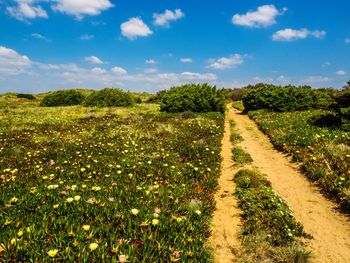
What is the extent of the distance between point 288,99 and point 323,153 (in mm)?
23313

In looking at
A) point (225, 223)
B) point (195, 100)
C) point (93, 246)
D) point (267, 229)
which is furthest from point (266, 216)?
point (195, 100)

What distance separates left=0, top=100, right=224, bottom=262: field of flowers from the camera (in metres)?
4.55

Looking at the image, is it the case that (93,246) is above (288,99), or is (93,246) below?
below

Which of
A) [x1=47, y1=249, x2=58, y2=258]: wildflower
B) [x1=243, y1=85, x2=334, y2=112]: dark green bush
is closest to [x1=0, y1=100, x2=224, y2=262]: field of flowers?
[x1=47, y1=249, x2=58, y2=258]: wildflower

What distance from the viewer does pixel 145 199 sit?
22.3 feet

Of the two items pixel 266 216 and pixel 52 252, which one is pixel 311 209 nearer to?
pixel 266 216

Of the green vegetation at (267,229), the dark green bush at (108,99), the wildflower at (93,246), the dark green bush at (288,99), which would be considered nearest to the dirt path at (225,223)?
the green vegetation at (267,229)

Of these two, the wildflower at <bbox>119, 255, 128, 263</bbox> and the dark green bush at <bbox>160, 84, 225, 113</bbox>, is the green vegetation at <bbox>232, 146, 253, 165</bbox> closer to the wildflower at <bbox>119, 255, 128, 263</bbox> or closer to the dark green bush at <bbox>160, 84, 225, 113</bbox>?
the wildflower at <bbox>119, 255, 128, 263</bbox>

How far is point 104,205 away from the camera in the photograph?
6027 mm

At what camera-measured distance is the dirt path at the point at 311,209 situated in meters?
6.00

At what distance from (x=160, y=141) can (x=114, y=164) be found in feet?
18.1

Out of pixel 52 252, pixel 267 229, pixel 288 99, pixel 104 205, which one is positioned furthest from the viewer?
pixel 288 99

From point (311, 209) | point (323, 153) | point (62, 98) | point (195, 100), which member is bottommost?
point (311, 209)

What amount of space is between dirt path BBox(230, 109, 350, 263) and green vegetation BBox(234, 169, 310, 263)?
0.41 metres
